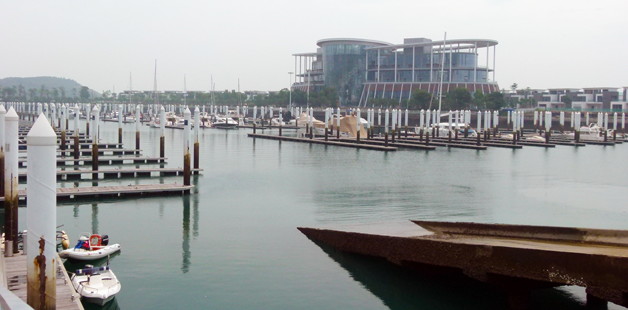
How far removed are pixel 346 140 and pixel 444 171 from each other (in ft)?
82.5

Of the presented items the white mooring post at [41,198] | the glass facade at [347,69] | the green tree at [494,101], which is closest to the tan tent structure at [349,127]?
the green tree at [494,101]

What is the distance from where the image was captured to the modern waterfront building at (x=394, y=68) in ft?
→ 369

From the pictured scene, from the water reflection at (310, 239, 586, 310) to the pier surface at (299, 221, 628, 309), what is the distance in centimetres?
34


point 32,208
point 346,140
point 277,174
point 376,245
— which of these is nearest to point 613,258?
point 376,245

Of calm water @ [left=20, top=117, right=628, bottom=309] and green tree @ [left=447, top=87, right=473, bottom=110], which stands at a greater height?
green tree @ [left=447, top=87, right=473, bottom=110]

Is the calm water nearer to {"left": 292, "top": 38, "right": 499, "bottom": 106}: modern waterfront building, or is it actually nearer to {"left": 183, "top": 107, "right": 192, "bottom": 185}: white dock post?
{"left": 183, "top": 107, "right": 192, "bottom": 185}: white dock post

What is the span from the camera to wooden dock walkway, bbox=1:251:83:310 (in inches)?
406

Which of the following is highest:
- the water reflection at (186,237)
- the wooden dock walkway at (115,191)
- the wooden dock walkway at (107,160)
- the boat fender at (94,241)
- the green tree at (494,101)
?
the green tree at (494,101)

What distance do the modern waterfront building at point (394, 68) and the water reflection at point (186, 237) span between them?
8996 cm

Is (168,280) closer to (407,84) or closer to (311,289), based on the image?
(311,289)

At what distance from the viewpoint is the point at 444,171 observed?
124ft

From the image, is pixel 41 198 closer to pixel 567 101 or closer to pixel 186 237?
pixel 186 237

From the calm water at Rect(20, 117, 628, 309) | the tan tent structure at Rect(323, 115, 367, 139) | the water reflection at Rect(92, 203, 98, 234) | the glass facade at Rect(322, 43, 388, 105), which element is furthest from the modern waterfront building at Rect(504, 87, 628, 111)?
the water reflection at Rect(92, 203, 98, 234)

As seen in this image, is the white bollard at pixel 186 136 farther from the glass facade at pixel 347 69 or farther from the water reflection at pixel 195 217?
the glass facade at pixel 347 69
